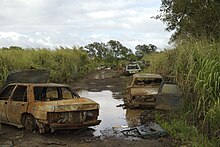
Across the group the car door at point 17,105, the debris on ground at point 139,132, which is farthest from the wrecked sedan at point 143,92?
the car door at point 17,105

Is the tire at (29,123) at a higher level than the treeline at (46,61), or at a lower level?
lower

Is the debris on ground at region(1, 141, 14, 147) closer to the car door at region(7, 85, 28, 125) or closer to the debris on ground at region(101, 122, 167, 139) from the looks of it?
the car door at region(7, 85, 28, 125)

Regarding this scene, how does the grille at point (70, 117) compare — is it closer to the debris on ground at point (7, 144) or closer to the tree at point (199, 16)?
the debris on ground at point (7, 144)

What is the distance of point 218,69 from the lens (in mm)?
8484

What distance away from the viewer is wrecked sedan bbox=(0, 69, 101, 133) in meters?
9.41

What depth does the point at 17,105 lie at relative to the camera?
1039cm

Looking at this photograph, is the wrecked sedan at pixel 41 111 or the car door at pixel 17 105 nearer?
the wrecked sedan at pixel 41 111

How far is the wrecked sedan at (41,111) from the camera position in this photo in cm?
941

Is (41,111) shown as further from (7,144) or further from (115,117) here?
(115,117)

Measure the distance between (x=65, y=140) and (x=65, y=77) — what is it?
19783 mm

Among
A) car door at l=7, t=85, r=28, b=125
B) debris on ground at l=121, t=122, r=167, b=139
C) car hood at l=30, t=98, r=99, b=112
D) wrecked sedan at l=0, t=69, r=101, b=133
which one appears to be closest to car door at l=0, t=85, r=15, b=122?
wrecked sedan at l=0, t=69, r=101, b=133

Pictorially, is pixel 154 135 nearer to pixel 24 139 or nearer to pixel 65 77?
pixel 24 139

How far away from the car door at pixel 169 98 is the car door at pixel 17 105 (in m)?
4.22

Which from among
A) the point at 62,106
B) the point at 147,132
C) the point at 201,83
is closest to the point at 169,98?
the point at 147,132
